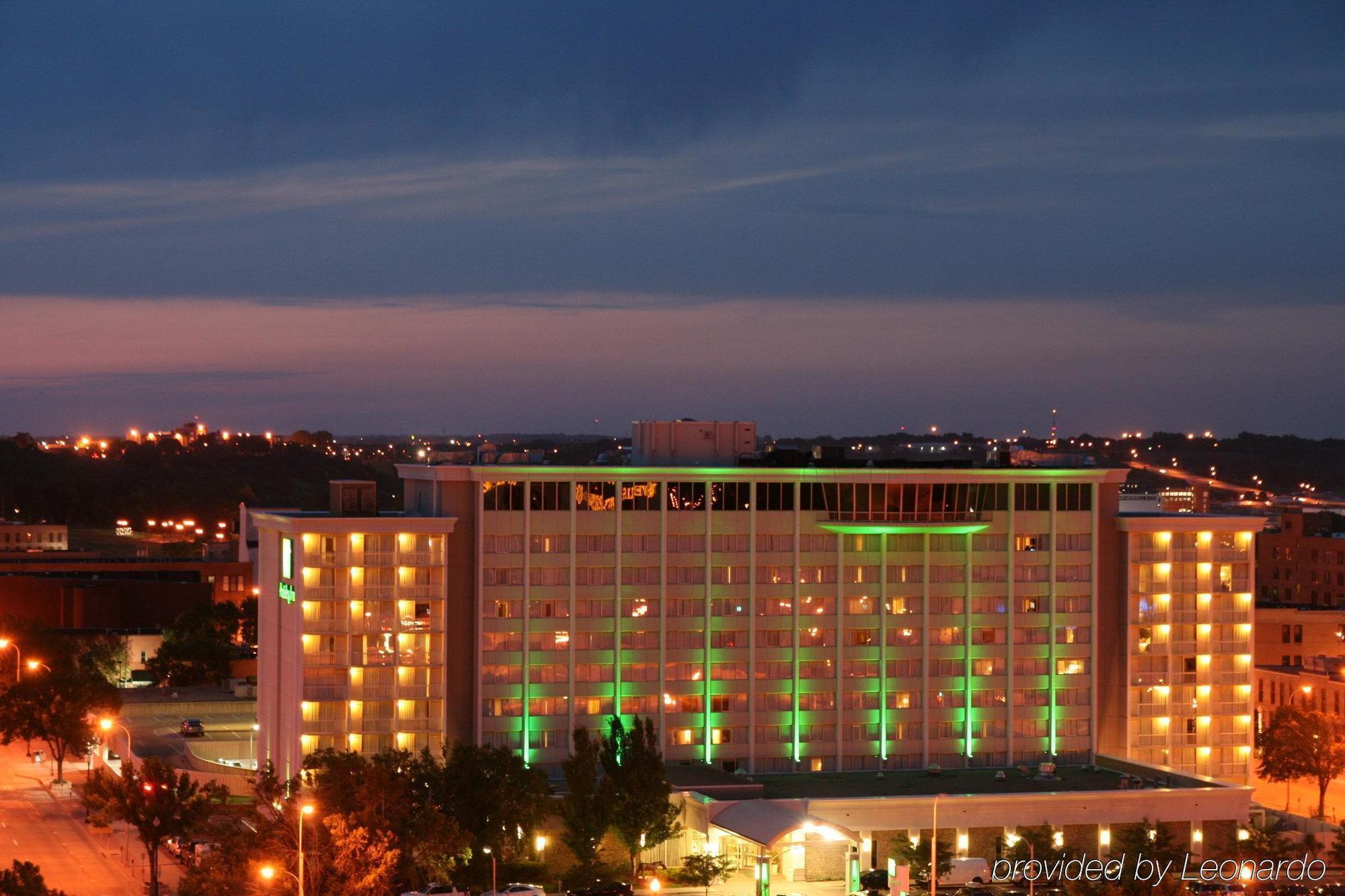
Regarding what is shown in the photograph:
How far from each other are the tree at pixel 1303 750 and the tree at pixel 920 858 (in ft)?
122

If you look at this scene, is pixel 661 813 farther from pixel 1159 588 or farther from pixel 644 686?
pixel 1159 588

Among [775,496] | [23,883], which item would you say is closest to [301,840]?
[23,883]

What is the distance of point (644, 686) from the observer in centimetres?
11294

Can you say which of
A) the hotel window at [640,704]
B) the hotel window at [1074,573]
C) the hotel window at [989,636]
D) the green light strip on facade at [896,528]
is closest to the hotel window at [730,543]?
the green light strip on facade at [896,528]

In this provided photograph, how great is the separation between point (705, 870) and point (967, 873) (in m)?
13.5

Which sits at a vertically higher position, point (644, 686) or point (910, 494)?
point (910, 494)

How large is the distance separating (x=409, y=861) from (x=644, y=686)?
29671 millimetres

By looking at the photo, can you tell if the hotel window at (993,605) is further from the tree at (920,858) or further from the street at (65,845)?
the street at (65,845)

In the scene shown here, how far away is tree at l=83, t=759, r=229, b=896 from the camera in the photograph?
301 ft

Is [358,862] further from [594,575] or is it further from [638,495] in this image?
[638,495]

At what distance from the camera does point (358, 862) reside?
76.8m

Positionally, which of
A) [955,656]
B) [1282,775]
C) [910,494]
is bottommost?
[1282,775]

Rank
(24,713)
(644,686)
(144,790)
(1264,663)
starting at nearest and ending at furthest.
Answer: (144,790), (644,686), (24,713), (1264,663)

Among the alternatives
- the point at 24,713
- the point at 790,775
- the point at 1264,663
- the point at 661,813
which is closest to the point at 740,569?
the point at 790,775
